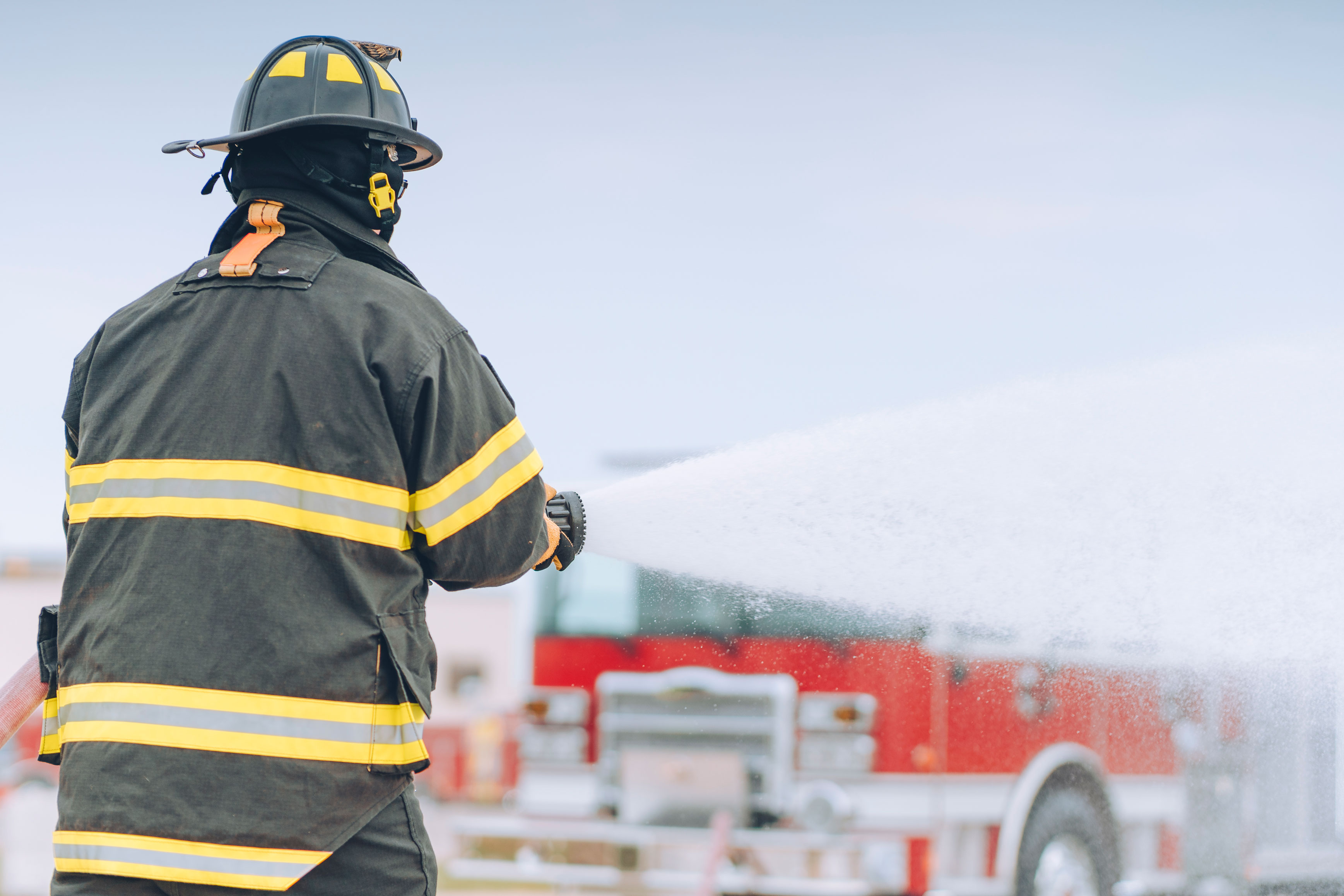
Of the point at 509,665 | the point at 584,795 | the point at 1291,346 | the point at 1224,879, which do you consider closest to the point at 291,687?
the point at 1291,346

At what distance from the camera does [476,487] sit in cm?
187

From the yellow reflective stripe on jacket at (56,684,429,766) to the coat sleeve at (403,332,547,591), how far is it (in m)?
0.24

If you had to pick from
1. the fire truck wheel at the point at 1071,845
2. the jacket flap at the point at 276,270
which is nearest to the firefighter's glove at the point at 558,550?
the jacket flap at the point at 276,270

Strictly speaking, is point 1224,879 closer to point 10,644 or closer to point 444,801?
point 444,801

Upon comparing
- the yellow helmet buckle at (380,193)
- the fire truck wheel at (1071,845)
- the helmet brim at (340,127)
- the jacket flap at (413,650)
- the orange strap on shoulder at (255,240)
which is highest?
the helmet brim at (340,127)

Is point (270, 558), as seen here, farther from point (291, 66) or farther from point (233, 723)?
point (291, 66)

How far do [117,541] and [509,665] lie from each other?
22.2 metres

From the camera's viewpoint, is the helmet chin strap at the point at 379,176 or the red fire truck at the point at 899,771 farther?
the red fire truck at the point at 899,771

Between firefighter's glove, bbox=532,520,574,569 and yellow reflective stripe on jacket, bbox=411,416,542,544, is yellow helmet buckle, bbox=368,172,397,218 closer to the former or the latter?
yellow reflective stripe on jacket, bbox=411,416,542,544

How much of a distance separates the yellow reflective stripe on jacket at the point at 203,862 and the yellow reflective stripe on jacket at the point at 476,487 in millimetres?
451

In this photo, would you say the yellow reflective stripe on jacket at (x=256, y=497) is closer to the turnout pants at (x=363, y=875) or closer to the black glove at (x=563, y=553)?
the turnout pants at (x=363, y=875)

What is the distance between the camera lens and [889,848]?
604cm

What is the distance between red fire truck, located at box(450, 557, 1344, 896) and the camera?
6059 mm

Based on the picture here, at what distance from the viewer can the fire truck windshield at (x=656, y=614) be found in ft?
20.4
